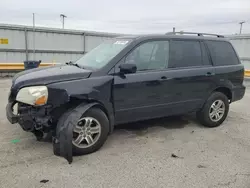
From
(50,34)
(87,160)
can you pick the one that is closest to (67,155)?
(87,160)

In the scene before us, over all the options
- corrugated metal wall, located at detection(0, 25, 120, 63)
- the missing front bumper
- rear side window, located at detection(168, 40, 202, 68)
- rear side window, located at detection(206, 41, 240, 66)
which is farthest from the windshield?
corrugated metal wall, located at detection(0, 25, 120, 63)

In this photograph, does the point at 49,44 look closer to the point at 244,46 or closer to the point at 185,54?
the point at 185,54

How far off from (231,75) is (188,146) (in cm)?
200

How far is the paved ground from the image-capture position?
9.62 ft

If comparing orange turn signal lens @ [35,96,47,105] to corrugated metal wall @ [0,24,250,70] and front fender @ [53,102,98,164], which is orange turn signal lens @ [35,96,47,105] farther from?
corrugated metal wall @ [0,24,250,70]

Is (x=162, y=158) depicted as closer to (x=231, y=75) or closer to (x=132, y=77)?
(x=132, y=77)

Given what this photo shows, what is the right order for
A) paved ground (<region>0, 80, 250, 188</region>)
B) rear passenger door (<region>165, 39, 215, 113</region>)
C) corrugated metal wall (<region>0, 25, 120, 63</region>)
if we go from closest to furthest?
paved ground (<region>0, 80, 250, 188</region>) → rear passenger door (<region>165, 39, 215, 113</region>) → corrugated metal wall (<region>0, 25, 120, 63</region>)

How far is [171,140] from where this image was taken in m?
4.24

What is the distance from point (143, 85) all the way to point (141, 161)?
1.23 m

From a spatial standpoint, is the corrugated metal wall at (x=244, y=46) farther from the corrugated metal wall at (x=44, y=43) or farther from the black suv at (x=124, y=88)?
the black suv at (x=124, y=88)

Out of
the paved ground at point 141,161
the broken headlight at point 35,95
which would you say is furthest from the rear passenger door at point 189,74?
the broken headlight at point 35,95

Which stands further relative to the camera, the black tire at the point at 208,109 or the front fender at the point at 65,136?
the black tire at the point at 208,109

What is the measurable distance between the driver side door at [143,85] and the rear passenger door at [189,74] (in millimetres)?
197

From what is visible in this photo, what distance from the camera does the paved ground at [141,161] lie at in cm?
293
